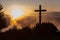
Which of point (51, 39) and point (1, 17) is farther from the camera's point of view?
point (1, 17)

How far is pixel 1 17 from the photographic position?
185 feet

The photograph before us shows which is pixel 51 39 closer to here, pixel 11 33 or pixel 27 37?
pixel 27 37

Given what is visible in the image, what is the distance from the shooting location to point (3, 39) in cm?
2544

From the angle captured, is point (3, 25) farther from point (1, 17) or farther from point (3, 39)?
point (3, 39)

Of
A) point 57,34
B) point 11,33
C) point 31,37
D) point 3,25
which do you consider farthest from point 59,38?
point 3,25

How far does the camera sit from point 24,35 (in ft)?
82.3

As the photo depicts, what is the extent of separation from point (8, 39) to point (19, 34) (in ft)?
3.73

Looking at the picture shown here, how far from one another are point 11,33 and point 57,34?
4439 mm

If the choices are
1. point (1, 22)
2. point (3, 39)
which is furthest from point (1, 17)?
point (3, 39)

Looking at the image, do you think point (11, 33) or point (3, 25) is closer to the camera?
point (11, 33)

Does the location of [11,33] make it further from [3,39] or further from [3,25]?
[3,25]

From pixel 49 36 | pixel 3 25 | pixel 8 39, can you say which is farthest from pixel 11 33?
pixel 3 25

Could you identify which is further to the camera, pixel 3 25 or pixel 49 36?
pixel 3 25

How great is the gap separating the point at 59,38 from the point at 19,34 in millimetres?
3788
